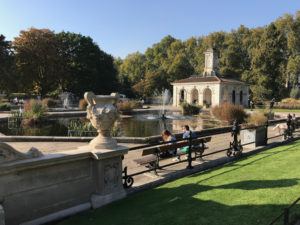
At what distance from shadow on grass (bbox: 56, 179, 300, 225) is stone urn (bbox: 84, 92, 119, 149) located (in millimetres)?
1166

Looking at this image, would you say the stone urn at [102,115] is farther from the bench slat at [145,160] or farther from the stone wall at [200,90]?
the stone wall at [200,90]

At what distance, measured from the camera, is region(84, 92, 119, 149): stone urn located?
679cm

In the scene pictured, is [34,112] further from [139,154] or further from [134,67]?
[134,67]

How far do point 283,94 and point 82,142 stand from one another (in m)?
60.0

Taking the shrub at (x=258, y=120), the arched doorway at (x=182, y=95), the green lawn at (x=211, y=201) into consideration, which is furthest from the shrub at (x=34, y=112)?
the arched doorway at (x=182, y=95)

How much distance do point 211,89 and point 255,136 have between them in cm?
4317

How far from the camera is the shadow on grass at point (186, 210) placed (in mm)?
5586

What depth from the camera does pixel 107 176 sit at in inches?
269

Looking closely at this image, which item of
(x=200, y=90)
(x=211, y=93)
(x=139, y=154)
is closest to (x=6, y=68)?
(x=200, y=90)

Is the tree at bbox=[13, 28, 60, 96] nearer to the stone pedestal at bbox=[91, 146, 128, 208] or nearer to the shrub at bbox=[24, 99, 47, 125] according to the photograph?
the shrub at bbox=[24, 99, 47, 125]

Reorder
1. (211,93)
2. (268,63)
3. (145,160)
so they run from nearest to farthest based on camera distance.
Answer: (145,160), (211,93), (268,63)

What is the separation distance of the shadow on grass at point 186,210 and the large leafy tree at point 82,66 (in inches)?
2146

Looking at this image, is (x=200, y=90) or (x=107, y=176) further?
(x=200, y=90)

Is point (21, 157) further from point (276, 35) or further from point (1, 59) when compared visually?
point (276, 35)
